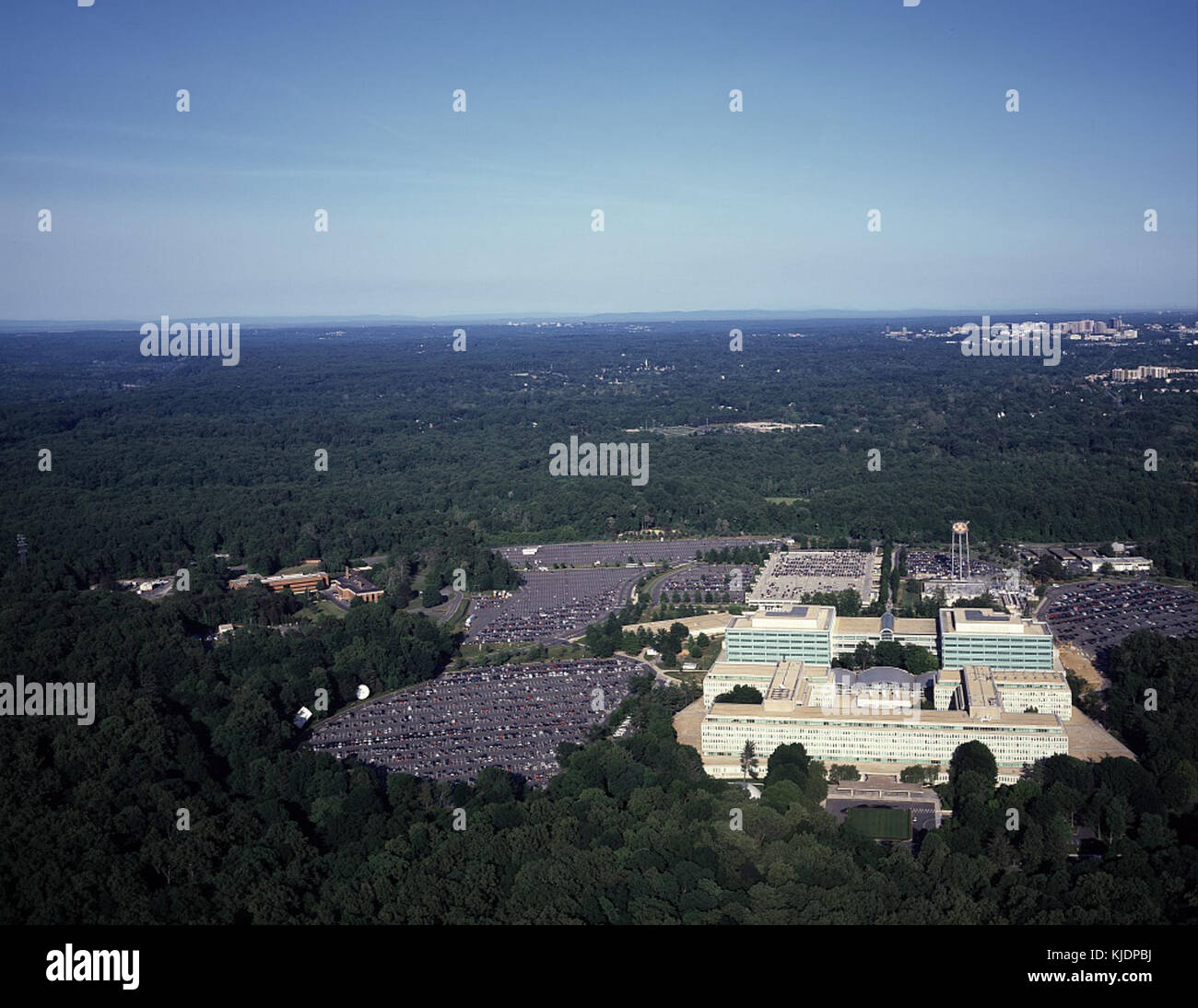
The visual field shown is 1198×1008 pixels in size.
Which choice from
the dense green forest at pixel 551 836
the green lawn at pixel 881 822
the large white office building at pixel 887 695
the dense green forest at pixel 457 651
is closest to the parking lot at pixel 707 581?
the dense green forest at pixel 457 651

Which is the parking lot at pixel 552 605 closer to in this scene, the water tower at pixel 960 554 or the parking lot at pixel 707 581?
the parking lot at pixel 707 581

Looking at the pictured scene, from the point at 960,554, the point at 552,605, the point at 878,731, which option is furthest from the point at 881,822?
the point at 960,554

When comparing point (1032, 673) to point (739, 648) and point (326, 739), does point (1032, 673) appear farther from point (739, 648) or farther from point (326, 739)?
point (326, 739)

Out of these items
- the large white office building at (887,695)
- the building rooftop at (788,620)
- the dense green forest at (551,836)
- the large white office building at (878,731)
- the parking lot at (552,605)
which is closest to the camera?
the dense green forest at (551,836)

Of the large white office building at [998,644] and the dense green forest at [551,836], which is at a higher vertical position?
the large white office building at [998,644]

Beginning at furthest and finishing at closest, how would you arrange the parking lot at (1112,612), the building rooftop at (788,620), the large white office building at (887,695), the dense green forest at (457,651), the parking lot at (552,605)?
the parking lot at (552,605)
the parking lot at (1112,612)
the building rooftop at (788,620)
the large white office building at (887,695)
the dense green forest at (457,651)

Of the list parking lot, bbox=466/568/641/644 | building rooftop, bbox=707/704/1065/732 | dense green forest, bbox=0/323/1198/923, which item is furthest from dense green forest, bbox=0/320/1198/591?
building rooftop, bbox=707/704/1065/732

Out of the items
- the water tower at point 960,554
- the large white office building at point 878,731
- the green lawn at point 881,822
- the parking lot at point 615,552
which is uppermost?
the water tower at point 960,554

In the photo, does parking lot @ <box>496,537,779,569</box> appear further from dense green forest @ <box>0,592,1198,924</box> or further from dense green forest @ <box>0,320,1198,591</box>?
dense green forest @ <box>0,592,1198,924</box>
